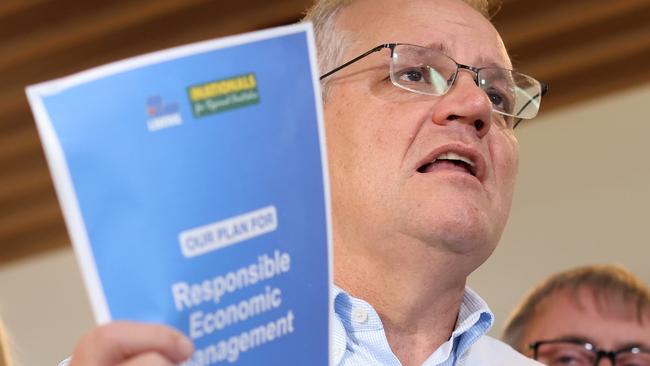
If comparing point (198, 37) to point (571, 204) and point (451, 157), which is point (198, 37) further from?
point (451, 157)

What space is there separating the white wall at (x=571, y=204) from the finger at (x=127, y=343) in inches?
159

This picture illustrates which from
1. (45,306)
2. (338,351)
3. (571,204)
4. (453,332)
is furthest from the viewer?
(45,306)

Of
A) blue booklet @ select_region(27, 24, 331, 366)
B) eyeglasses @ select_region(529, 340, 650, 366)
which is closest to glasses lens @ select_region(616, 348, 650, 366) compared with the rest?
eyeglasses @ select_region(529, 340, 650, 366)

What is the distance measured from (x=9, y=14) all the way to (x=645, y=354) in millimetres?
3192

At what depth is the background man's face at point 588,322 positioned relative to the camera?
8.68 feet

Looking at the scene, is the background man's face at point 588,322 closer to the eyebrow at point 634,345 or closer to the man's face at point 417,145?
the eyebrow at point 634,345

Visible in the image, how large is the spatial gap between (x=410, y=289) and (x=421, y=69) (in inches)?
15.1

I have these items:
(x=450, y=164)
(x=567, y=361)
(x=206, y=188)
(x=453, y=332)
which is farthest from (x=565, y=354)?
(x=206, y=188)

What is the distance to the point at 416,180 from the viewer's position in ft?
5.90

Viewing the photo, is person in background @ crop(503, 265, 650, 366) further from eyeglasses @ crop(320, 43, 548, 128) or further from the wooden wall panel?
the wooden wall panel

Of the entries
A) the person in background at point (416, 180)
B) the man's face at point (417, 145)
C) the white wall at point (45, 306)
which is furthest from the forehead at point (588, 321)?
the white wall at point (45, 306)

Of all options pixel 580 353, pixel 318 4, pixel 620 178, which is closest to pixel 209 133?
pixel 318 4

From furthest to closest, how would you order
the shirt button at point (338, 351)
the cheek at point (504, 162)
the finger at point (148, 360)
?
the cheek at point (504, 162)
the shirt button at point (338, 351)
the finger at point (148, 360)

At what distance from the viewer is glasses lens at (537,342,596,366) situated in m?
2.64
